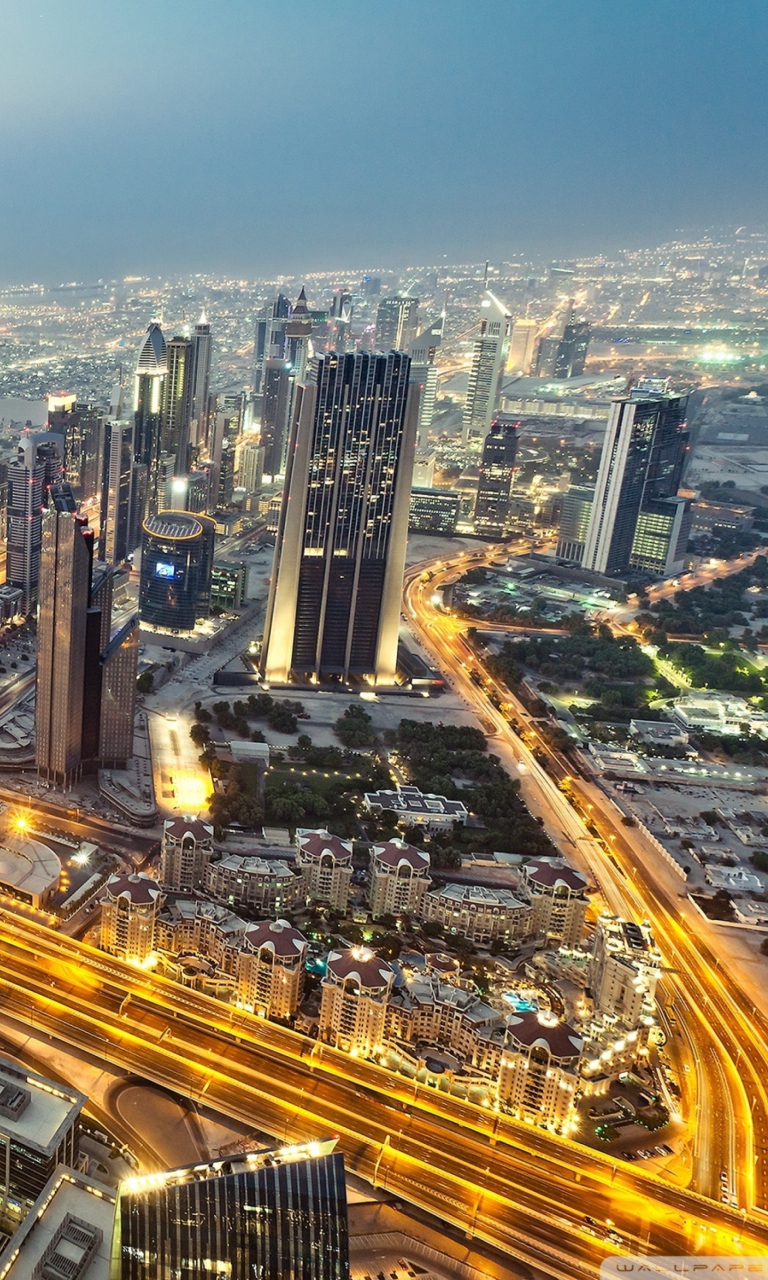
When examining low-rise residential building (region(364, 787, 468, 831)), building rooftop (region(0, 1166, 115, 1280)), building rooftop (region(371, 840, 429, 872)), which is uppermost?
building rooftop (region(371, 840, 429, 872))

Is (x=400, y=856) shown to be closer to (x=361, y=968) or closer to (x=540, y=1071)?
(x=361, y=968)

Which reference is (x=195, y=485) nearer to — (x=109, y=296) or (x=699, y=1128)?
Answer: (x=699, y=1128)

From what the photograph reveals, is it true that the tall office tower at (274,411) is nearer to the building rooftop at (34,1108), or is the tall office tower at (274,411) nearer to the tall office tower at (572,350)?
the tall office tower at (572,350)

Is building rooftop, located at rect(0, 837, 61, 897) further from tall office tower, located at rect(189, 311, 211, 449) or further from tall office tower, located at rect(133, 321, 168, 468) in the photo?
tall office tower, located at rect(189, 311, 211, 449)

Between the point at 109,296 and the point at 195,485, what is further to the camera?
the point at 109,296

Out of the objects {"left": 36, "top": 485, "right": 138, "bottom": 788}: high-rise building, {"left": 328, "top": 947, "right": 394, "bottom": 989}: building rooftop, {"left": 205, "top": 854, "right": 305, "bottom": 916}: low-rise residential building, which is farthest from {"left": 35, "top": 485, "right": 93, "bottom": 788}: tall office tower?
{"left": 328, "top": 947, "right": 394, "bottom": 989}: building rooftop

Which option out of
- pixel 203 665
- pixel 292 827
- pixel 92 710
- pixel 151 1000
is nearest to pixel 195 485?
pixel 203 665
